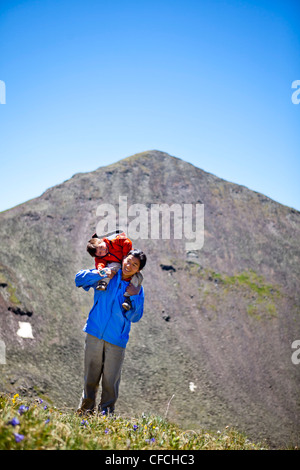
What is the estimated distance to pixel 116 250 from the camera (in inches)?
196

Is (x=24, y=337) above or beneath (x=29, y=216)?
beneath

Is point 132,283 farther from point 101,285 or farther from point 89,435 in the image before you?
point 89,435

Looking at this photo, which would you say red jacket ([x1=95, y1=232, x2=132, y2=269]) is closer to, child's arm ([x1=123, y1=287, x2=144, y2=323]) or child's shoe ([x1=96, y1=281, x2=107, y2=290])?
child's shoe ([x1=96, y1=281, x2=107, y2=290])

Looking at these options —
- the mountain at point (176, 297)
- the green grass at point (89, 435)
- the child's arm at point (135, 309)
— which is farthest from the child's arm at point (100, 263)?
the mountain at point (176, 297)

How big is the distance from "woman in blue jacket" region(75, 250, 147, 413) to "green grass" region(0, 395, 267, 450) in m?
0.63

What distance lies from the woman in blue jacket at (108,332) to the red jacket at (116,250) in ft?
0.96

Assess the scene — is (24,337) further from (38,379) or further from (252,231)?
(252,231)

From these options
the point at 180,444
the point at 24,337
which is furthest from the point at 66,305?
the point at 180,444

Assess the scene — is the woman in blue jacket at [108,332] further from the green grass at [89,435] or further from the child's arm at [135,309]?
the green grass at [89,435]

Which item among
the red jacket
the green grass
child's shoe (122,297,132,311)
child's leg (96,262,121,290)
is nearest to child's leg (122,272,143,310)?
child's shoe (122,297,132,311)

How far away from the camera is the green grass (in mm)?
2518

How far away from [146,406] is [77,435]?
12882 mm

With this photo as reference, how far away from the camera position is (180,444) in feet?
10.2

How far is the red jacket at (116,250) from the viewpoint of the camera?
4.95 m
